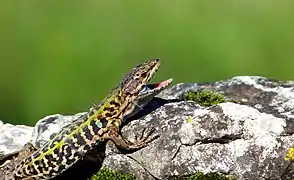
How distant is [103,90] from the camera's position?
720 cm

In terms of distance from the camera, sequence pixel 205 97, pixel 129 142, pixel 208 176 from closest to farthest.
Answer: pixel 208 176
pixel 129 142
pixel 205 97

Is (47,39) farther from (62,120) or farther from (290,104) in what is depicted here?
(290,104)

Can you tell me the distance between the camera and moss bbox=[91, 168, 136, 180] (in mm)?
4332

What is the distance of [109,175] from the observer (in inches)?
171

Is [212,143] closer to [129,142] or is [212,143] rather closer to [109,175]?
[129,142]

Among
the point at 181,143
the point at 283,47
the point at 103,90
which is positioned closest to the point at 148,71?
the point at 181,143

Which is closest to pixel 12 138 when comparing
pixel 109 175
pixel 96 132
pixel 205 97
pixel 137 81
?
pixel 96 132

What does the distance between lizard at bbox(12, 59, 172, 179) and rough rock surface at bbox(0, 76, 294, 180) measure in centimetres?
8

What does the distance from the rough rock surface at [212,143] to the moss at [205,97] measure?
22 centimetres

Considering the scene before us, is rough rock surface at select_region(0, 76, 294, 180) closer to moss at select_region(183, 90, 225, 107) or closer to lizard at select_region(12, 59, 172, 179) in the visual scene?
lizard at select_region(12, 59, 172, 179)

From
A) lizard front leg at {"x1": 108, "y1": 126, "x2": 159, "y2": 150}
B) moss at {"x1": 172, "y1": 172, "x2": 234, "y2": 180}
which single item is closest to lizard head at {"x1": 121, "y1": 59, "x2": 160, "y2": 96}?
lizard front leg at {"x1": 108, "y1": 126, "x2": 159, "y2": 150}

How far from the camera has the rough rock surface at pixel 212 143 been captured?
4215 mm

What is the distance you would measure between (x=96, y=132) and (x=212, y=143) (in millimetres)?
708

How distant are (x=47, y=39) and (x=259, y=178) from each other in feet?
13.8
